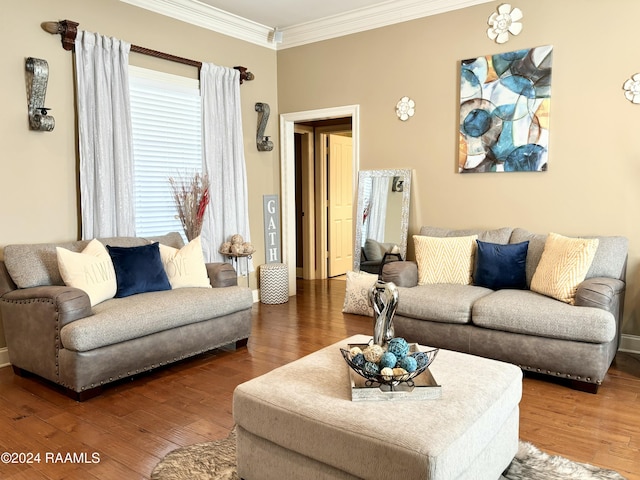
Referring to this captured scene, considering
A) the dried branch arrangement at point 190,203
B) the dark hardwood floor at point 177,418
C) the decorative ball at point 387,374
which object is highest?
the dried branch arrangement at point 190,203

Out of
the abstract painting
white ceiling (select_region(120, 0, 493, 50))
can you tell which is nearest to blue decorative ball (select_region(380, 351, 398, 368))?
the abstract painting

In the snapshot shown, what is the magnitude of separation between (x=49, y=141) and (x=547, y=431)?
394 cm

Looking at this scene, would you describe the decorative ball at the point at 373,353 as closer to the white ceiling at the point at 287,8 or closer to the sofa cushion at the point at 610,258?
the sofa cushion at the point at 610,258

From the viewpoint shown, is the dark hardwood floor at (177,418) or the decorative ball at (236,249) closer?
the dark hardwood floor at (177,418)

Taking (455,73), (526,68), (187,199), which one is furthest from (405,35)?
(187,199)

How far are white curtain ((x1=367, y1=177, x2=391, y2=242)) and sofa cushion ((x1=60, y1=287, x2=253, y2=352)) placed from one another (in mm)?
1714

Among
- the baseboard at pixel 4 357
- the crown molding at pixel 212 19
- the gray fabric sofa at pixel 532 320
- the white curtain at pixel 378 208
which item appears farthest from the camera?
the white curtain at pixel 378 208

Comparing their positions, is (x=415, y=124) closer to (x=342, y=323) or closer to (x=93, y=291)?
(x=342, y=323)

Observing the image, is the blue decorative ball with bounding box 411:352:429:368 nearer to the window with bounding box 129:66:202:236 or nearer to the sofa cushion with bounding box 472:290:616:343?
the sofa cushion with bounding box 472:290:616:343

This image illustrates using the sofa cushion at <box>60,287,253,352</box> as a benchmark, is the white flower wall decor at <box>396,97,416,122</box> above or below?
above

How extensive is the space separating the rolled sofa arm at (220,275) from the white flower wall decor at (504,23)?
307 centimetres

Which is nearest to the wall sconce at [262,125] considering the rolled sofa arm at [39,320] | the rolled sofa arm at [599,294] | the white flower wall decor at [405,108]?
the white flower wall decor at [405,108]

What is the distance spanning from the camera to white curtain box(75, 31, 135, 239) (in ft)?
13.2

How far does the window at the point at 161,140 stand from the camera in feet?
14.9
